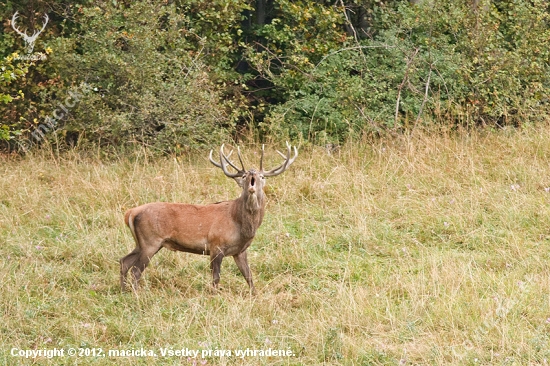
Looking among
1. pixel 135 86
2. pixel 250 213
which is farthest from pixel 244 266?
pixel 135 86

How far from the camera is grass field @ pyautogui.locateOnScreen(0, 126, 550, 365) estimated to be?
695cm

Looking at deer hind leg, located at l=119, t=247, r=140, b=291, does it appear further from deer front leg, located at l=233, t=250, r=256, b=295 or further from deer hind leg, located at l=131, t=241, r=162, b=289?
deer front leg, located at l=233, t=250, r=256, b=295

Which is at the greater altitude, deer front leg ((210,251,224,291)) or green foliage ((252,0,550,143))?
green foliage ((252,0,550,143))

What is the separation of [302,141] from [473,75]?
2.80 m

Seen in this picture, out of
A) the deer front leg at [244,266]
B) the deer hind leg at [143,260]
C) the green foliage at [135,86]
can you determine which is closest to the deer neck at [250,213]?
the deer front leg at [244,266]

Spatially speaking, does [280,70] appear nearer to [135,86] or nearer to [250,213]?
[135,86]

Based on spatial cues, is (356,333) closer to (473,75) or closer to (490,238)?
(490,238)

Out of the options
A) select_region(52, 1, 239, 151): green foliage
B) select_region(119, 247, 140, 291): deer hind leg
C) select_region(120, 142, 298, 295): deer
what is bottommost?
select_region(119, 247, 140, 291): deer hind leg

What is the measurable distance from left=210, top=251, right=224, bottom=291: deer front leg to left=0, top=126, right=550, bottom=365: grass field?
0.12 m

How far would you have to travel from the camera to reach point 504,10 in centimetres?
1455

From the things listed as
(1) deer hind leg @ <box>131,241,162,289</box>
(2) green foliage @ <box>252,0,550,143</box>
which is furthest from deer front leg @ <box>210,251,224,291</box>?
(2) green foliage @ <box>252,0,550,143</box>

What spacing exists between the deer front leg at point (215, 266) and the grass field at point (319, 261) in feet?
0.39

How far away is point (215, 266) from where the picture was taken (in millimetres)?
8320

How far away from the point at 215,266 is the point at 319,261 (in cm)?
116
